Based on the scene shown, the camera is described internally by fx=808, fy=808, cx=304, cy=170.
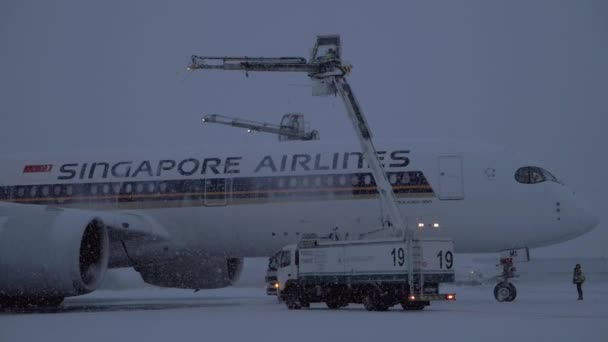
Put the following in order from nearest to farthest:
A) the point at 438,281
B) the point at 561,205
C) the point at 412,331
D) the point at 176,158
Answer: the point at 412,331
the point at 438,281
the point at 561,205
the point at 176,158

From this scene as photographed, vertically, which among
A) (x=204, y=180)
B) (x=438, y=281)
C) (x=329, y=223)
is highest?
(x=204, y=180)

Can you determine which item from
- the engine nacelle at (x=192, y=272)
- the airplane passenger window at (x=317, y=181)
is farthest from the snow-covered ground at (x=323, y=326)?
the engine nacelle at (x=192, y=272)

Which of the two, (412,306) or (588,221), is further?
(588,221)

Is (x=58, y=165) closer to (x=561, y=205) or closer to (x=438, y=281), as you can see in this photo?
(x=438, y=281)

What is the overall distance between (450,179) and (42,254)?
10.3 meters

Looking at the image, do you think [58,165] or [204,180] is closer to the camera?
[204,180]

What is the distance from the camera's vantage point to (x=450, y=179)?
21.0 meters

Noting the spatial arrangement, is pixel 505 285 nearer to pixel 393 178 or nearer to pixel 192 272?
pixel 393 178

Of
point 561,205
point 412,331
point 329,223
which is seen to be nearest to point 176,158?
point 329,223

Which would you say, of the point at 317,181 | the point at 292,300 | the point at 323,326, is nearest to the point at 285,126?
the point at 317,181

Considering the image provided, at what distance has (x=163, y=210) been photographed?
75.1 ft

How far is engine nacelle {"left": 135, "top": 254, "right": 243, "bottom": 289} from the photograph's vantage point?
2402cm

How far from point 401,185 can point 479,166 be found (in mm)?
2098

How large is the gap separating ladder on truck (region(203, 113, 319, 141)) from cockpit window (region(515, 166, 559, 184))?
43267 mm
